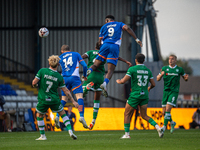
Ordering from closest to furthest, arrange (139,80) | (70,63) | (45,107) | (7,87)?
(45,107)
(139,80)
(70,63)
(7,87)

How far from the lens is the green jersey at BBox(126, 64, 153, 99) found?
8648 mm

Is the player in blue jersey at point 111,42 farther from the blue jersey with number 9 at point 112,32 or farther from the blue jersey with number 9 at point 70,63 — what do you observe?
the blue jersey with number 9 at point 70,63

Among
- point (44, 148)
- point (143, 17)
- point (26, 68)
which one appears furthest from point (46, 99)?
point (26, 68)

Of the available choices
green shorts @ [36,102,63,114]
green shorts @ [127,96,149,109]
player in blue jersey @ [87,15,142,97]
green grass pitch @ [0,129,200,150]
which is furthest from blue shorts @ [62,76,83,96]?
green shorts @ [127,96,149,109]

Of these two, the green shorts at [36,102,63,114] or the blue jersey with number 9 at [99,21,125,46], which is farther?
the blue jersey with number 9 at [99,21,125,46]

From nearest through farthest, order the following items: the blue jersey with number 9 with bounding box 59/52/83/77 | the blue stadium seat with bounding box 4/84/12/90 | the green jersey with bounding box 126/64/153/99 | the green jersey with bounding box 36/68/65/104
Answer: the green jersey with bounding box 36/68/65/104 < the green jersey with bounding box 126/64/153/99 < the blue jersey with number 9 with bounding box 59/52/83/77 < the blue stadium seat with bounding box 4/84/12/90

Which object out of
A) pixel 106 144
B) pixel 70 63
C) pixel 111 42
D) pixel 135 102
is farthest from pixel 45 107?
pixel 111 42

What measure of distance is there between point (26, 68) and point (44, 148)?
21605 mm

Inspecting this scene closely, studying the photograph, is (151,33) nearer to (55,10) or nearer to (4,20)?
(55,10)

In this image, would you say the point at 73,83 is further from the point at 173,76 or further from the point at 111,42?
the point at 173,76

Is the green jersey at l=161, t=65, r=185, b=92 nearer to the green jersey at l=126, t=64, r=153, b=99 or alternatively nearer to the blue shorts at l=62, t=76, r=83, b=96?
the green jersey at l=126, t=64, r=153, b=99

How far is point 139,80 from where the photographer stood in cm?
866

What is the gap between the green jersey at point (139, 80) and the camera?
28.4 feet

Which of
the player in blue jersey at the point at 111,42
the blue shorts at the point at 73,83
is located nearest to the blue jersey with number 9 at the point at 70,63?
the blue shorts at the point at 73,83
